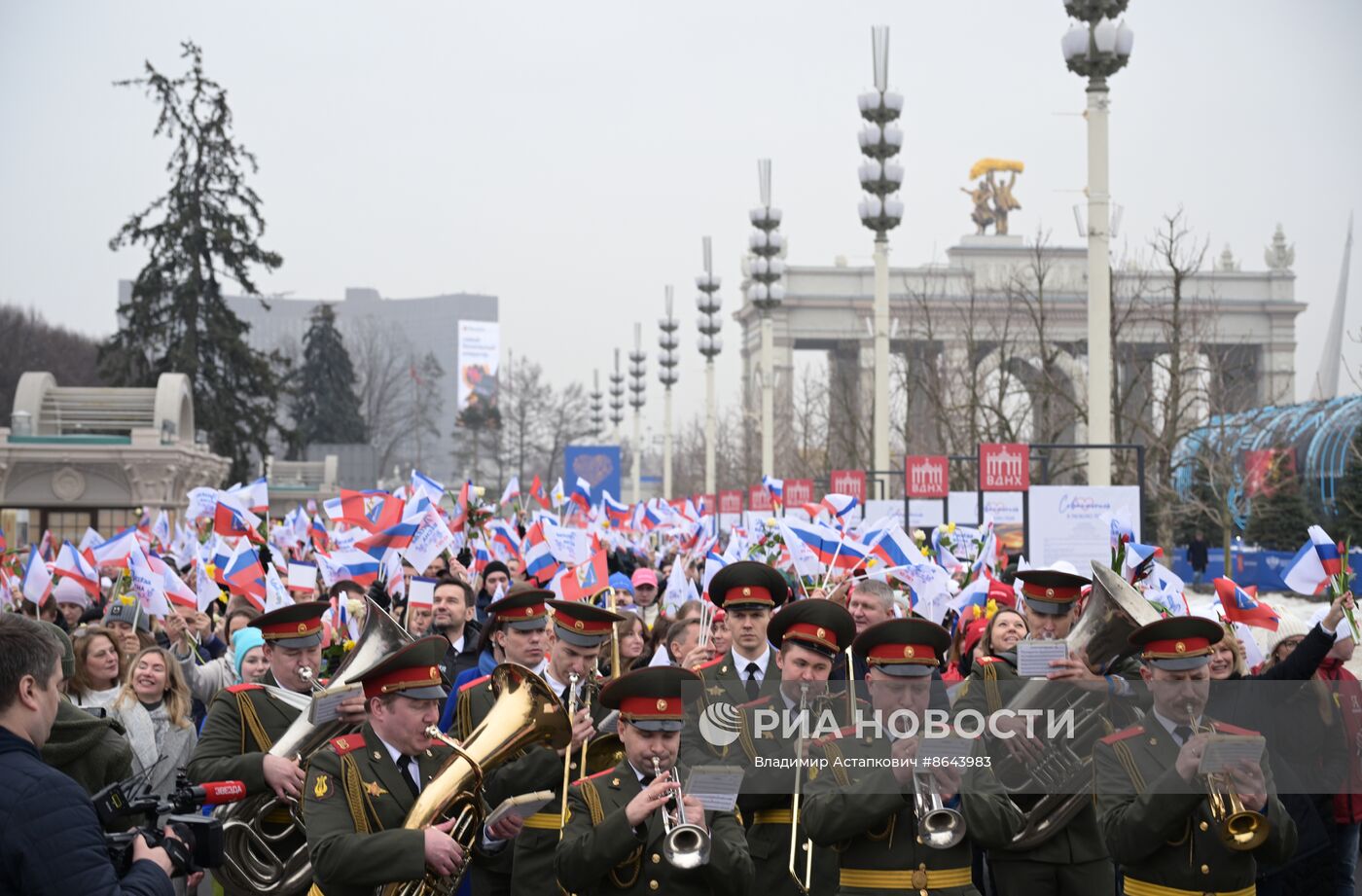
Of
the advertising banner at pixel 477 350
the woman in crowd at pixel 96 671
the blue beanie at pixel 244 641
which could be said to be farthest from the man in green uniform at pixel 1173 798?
the advertising banner at pixel 477 350

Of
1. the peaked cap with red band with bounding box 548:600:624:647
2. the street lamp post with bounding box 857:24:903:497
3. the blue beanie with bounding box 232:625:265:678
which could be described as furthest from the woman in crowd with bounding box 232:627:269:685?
the street lamp post with bounding box 857:24:903:497

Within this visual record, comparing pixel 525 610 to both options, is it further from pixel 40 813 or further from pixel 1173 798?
pixel 40 813

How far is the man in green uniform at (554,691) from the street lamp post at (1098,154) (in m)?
11.8

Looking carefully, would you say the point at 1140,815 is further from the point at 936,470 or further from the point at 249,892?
the point at 936,470

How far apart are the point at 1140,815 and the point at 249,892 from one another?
348cm

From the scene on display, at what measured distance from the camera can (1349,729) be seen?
7.77 m

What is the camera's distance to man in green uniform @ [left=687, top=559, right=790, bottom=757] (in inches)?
277

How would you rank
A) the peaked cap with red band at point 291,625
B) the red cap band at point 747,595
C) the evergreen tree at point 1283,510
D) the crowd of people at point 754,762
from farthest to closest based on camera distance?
the evergreen tree at point 1283,510, the red cap band at point 747,595, the peaked cap with red band at point 291,625, the crowd of people at point 754,762

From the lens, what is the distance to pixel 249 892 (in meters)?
6.38

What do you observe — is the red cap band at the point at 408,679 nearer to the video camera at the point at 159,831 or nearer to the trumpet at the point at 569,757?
the trumpet at the point at 569,757

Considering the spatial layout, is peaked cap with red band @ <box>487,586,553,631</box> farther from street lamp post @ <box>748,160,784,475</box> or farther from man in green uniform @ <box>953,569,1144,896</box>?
street lamp post @ <box>748,160,784,475</box>

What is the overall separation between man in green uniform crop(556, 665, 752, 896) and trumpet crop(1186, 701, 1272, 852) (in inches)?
62.7

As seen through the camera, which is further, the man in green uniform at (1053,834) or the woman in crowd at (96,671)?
the woman in crowd at (96,671)

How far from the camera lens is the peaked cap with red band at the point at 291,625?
7.30 metres
